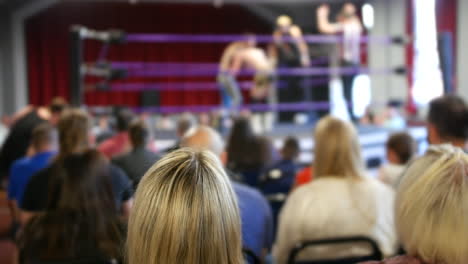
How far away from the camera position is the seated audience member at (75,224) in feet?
5.53

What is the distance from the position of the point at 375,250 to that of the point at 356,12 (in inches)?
354

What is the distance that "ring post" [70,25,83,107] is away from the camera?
150 inches

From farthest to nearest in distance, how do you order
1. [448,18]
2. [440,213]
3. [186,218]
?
[448,18] → [440,213] → [186,218]

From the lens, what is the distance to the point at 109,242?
66.4 inches

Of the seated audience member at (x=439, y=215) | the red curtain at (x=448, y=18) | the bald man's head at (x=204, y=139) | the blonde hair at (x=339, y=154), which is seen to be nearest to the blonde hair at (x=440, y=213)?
the seated audience member at (x=439, y=215)

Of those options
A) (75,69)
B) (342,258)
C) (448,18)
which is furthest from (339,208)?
(448,18)

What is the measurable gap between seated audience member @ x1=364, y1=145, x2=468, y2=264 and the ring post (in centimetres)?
321

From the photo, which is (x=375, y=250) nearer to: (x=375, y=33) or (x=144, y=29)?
(x=375, y=33)

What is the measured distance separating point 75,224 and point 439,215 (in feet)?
3.98

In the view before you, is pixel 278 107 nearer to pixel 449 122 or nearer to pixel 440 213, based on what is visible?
pixel 449 122

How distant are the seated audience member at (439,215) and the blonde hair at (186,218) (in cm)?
38

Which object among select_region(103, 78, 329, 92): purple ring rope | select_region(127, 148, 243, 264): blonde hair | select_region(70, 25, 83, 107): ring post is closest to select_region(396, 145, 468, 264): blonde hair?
select_region(127, 148, 243, 264): blonde hair

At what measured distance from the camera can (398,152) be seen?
2770mm

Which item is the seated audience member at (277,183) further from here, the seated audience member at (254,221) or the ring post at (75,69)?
the ring post at (75,69)
